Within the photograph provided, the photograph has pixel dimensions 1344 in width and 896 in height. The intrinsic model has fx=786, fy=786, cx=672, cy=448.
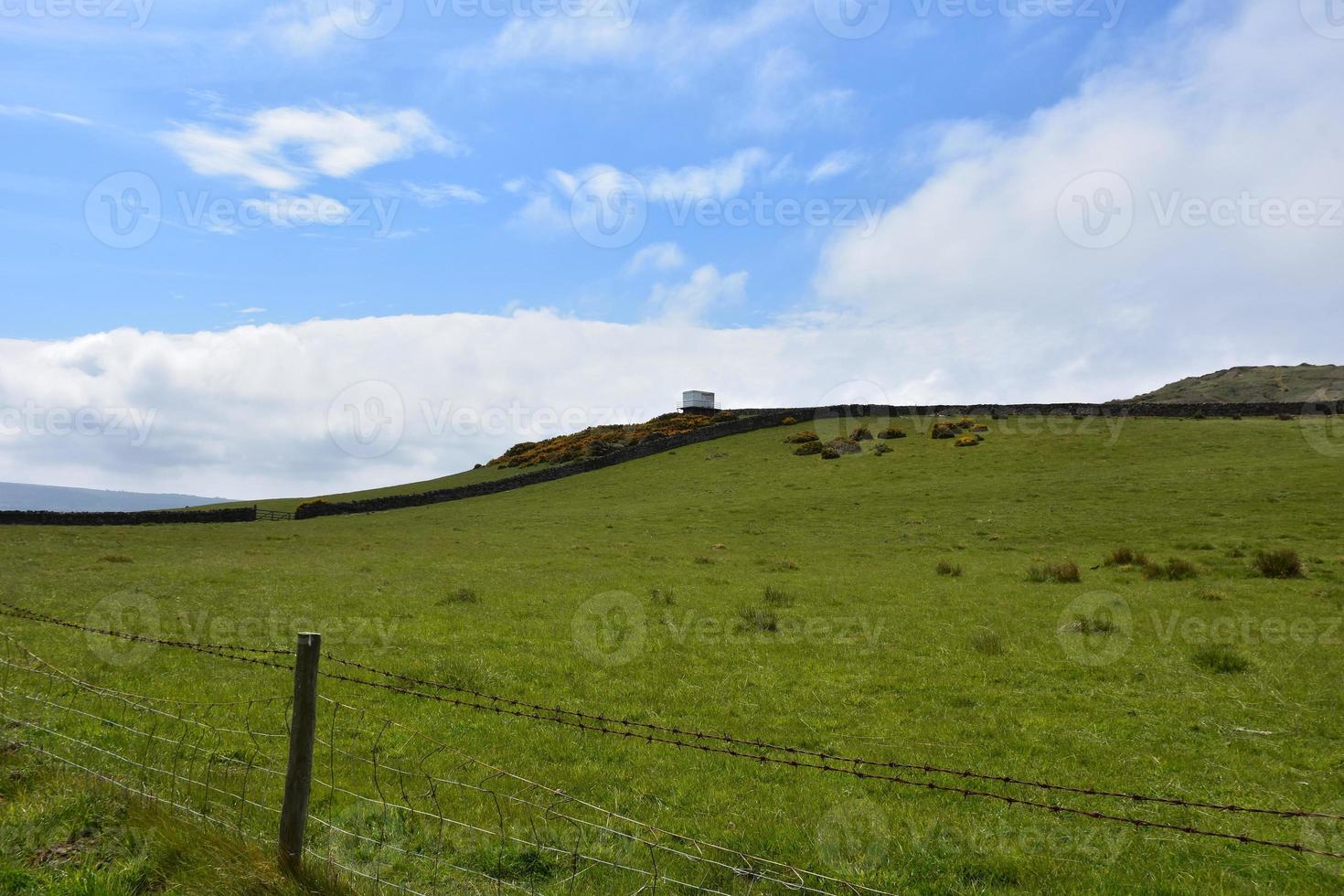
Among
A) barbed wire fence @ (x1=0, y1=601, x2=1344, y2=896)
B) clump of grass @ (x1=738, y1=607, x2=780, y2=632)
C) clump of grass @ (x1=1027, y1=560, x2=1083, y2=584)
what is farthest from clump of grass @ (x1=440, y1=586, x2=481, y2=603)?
clump of grass @ (x1=1027, y1=560, x2=1083, y2=584)

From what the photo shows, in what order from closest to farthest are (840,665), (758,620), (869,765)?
(869,765) < (840,665) < (758,620)

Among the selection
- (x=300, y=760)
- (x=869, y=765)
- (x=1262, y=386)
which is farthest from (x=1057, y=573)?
(x=1262, y=386)

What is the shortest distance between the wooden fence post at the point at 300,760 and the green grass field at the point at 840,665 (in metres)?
1.03

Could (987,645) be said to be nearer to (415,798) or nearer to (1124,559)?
(415,798)

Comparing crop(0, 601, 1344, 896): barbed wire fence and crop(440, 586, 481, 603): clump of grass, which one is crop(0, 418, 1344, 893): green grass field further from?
crop(440, 586, 481, 603): clump of grass

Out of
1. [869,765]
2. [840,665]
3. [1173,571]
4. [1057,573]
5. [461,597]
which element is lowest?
[869,765]

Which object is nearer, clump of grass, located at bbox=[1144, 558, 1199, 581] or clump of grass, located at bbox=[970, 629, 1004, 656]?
clump of grass, located at bbox=[970, 629, 1004, 656]

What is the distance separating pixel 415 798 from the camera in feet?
27.6

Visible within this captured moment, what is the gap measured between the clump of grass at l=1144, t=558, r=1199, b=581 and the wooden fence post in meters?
24.8

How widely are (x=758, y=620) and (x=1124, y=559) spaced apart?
15053 mm

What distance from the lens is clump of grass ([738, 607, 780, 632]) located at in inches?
698

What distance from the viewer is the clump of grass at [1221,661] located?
14.1 m

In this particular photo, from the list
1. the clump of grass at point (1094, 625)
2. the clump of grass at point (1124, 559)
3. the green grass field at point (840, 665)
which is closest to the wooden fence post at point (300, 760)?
the green grass field at point (840, 665)

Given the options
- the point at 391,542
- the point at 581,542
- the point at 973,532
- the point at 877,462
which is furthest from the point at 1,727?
the point at 877,462
